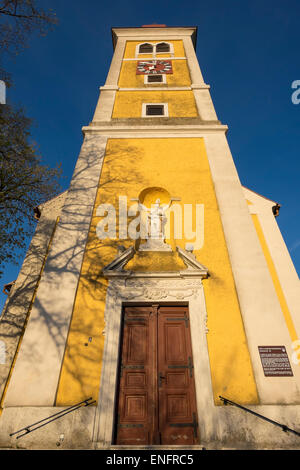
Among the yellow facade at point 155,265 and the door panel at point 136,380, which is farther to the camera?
the yellow facade at point 155,265

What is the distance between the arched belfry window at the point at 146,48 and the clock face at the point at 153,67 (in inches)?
77.4

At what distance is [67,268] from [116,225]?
1.89 meters

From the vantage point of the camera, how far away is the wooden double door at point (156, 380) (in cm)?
541

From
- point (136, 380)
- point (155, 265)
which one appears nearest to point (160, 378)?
point (136, 380)

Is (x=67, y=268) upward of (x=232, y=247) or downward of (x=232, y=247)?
downward

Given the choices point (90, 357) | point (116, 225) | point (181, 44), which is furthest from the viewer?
point (181, 44)

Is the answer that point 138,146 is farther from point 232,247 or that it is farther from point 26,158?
point 232,247

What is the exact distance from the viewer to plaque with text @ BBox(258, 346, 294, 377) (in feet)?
18.8

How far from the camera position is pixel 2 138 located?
8.99m

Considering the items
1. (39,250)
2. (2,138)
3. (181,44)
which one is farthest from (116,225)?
(181,44)

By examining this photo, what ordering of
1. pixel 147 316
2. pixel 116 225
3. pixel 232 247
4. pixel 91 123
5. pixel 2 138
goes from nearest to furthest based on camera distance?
1. pixel 147 316
2. pixel 232 247
3. pixel 116 225
4. pixel 2 138
5. pixel 91 123
